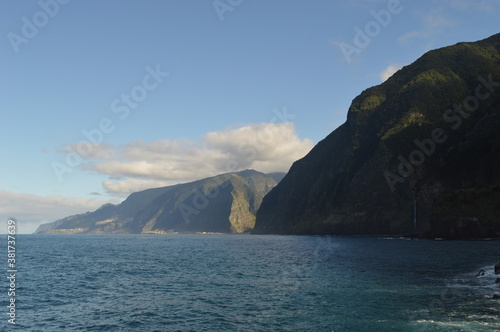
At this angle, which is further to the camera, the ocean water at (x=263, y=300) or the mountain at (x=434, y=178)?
the mountain at (x=434, y=178)

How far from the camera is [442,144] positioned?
187250 millimetres

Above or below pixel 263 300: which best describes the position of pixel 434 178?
above

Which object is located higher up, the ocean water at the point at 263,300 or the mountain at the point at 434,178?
the mountain at the point at 434,178

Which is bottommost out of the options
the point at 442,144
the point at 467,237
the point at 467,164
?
the point at 467,237

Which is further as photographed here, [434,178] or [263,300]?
[434,178]

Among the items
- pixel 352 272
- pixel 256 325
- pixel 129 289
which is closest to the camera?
pixel 256 325

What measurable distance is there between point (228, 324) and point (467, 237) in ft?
400

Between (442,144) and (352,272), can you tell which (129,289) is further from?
(442,144)

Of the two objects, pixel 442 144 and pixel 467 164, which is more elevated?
pixel 442 144

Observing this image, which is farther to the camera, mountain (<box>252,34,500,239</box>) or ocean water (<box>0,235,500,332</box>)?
mountain (<box>252,34,500,239</box>)

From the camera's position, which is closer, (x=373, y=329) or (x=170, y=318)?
(x=373, y=329)

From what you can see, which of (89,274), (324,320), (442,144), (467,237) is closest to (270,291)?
(324,320)

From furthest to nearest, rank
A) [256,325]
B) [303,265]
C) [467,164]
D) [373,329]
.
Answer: [467,164] < [303,265] < [256,325] < [373,329]

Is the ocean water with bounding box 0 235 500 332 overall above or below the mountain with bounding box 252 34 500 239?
below
